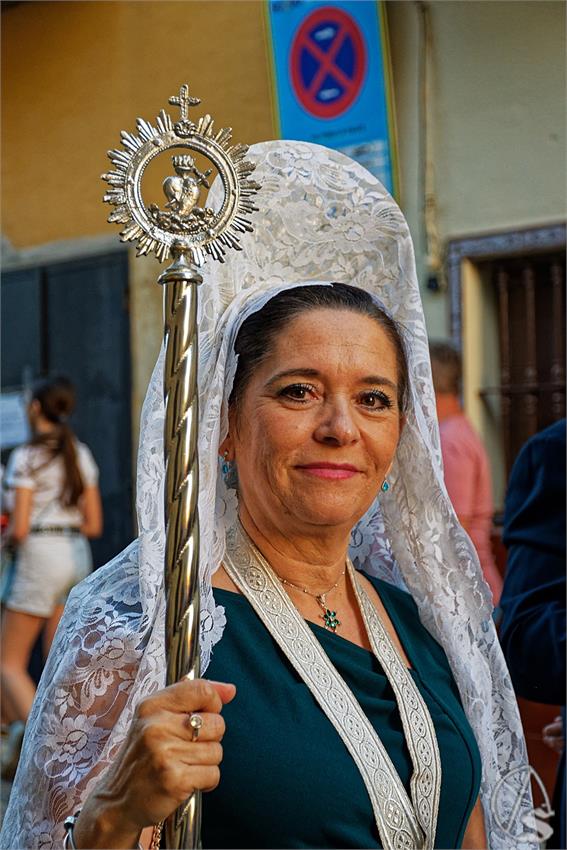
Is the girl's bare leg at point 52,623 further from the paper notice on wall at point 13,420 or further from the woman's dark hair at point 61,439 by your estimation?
the paper notice on wall at point 13,420

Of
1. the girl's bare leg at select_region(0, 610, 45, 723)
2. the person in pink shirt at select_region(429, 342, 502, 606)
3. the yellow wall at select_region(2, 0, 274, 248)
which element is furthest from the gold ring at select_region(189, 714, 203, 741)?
the yellow wall at select_region(2, 0, 274, 248)

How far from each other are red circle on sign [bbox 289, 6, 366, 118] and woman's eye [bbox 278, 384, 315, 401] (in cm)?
458

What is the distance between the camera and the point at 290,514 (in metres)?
2.10

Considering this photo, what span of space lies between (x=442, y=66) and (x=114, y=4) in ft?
7.94

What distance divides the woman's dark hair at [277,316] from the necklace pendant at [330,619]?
0.43 m

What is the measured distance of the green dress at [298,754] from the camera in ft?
5.98

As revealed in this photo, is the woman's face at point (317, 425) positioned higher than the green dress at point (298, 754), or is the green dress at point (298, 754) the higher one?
the woman's face at point (317, 425)

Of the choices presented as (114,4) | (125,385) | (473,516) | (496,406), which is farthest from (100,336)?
(473,516)

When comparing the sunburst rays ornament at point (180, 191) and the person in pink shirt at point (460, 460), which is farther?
the person in pink shirt at point (460, 460)

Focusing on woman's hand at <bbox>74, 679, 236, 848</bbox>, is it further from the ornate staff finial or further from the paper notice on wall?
the paper notice on wall

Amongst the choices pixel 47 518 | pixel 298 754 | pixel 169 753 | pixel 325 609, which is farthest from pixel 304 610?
pixel 47 518

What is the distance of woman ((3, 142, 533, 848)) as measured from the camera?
1.83m

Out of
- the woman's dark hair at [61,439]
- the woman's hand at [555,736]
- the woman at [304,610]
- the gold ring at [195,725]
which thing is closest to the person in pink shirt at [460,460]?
the woman's hand at [555,736]

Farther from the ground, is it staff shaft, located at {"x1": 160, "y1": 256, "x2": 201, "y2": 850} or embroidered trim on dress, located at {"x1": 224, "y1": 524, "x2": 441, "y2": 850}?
staff shaft, located at {"x1": 160, "y1": 256, "x2": 201, "y2": 850}
